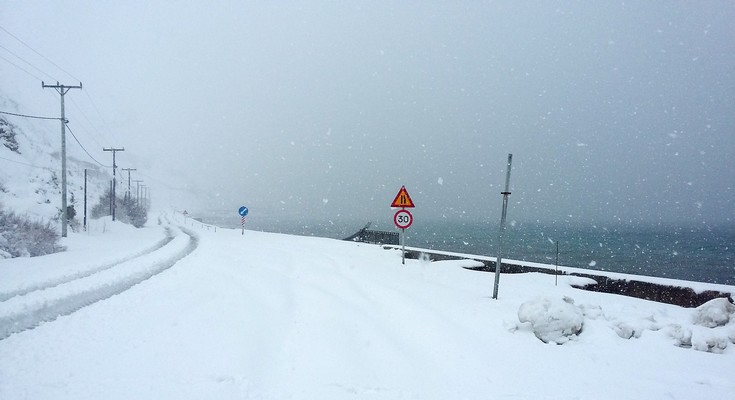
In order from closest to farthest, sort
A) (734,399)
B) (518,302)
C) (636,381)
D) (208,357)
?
(734,399) < (636,381) < (208,357) < (518,302)

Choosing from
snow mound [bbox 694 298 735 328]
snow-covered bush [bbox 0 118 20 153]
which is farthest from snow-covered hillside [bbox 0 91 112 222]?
snow mound [bbox 694 298 735 328]

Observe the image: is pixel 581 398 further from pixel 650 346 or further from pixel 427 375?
pixel 650 346

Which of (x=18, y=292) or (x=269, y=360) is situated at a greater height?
(x=269, y=360)

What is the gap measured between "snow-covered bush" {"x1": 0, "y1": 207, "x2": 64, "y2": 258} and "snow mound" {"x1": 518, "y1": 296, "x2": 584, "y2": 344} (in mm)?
20652

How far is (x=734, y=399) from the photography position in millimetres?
4465

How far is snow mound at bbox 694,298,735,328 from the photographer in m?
6.91

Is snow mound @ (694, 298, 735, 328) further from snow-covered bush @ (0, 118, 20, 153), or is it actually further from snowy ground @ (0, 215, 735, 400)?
snow-covered bush @ (0, 118, 20, 153)

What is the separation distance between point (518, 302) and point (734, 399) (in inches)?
171

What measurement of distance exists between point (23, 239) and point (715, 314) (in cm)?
2537

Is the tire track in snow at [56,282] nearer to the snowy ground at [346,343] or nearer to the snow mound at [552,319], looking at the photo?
the snowy ground at [346,343]

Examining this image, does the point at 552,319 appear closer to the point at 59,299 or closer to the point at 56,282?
the point at 59,299

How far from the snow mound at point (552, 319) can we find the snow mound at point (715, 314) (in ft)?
8.00

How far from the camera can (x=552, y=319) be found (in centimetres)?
661

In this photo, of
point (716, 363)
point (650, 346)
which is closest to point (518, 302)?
point (650, 346)
